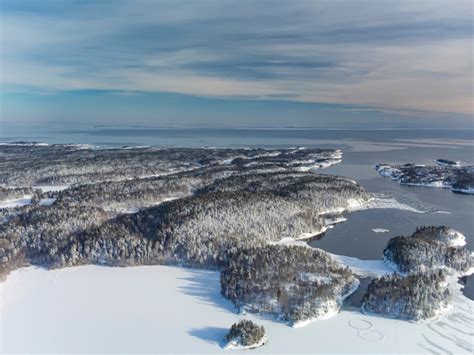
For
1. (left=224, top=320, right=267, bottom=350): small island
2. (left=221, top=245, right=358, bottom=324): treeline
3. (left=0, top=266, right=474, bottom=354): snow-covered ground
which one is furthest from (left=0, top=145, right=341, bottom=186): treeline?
(left=224, top=320, right=267, bottom=350): small island

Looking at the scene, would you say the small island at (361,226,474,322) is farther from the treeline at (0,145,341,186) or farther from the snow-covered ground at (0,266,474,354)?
the treeline at (0,145,341,186)

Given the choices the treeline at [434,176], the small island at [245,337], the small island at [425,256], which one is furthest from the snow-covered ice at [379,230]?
the treeline at [434,176]

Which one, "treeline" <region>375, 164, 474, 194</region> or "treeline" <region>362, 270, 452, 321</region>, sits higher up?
"treeline" <region>375, 164, 474, 194</region>

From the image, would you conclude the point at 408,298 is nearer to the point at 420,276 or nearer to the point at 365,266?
the point at 420,276

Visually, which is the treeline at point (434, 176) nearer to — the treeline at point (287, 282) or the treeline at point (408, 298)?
the treeline at point (287, 282)

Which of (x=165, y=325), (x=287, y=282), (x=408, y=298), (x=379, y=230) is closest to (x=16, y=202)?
(x=165, y=325)
